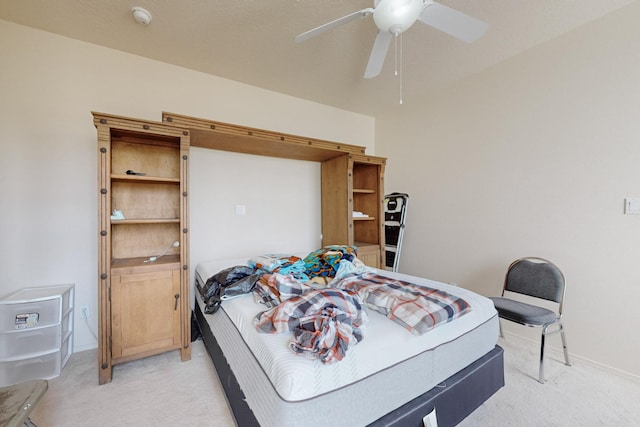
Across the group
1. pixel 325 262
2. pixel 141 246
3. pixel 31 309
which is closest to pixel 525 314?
pixel 325 262

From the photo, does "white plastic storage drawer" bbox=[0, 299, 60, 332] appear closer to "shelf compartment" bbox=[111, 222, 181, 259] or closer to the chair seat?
"shelf compartment" bbox=[111, 222, 181, 259]

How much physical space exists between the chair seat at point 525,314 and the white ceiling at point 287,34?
88.6 inches

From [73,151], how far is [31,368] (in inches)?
65.5

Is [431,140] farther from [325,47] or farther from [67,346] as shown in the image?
[67,346]

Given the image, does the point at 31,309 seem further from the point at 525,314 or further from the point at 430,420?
the point at 525,314

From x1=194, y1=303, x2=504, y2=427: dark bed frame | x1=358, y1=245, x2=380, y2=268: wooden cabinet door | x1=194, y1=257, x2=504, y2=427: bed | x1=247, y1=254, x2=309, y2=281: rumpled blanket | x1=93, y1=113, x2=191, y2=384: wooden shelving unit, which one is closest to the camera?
x1=194, y1=257, x2=504, y2=427: bed

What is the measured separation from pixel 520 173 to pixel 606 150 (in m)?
0.57

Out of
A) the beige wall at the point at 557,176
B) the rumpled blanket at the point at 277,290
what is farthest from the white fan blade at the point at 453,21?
the rumpled blanket at the point at 277,290

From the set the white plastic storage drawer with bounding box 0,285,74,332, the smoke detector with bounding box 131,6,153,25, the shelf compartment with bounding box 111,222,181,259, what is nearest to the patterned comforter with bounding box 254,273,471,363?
the shelf compartment with bounding box 111,222,181,259

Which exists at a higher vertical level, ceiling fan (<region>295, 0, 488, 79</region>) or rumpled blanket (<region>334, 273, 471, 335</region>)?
ceiling fan (<region>295, 0, 488, 79</region>)

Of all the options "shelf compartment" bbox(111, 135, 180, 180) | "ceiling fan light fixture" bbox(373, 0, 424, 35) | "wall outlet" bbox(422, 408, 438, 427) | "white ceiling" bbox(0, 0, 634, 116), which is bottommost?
"wall outlet" bbox(422, 408, 438, 427)

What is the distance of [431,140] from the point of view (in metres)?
3.27

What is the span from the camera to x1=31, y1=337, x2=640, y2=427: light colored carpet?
150cm

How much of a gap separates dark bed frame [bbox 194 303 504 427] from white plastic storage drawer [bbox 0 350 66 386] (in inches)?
50.1
